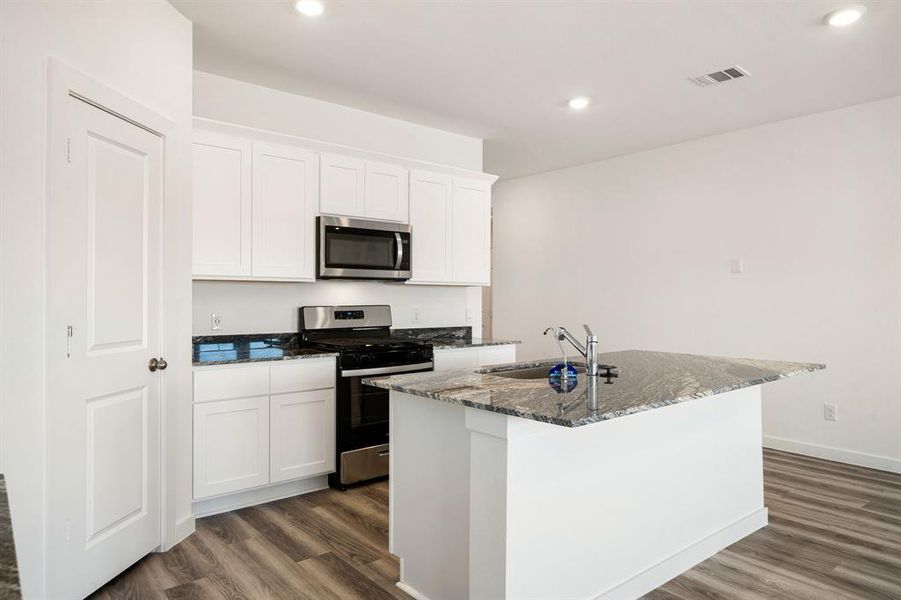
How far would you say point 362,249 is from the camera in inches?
160

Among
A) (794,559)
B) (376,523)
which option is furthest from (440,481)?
(794,559)

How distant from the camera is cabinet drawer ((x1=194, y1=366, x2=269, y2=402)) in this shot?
3.13 meters

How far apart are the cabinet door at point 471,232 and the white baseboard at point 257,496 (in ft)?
6.31

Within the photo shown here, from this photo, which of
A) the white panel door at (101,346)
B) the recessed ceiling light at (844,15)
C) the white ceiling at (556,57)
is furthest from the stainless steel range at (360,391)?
the recessed ceiling light at (844,15)

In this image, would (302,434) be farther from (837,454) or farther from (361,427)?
(837,454)

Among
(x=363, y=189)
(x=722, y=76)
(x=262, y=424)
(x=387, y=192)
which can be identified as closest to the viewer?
(x=262, y=424)

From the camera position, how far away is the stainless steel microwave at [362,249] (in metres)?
3.90

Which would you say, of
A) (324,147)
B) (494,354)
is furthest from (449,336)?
(324,147)

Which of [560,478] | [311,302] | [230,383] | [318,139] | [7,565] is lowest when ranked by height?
[560,478]

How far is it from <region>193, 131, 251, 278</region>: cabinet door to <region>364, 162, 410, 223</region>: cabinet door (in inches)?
34.7

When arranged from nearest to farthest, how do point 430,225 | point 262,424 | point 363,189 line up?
point 262,424 < point 363,189 < point 430,225

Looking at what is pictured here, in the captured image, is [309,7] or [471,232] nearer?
[309,7]

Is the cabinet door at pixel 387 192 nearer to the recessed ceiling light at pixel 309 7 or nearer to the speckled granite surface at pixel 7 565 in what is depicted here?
the recessed ceiling light at pixel 309 7

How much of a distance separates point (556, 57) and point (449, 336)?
2448mm
